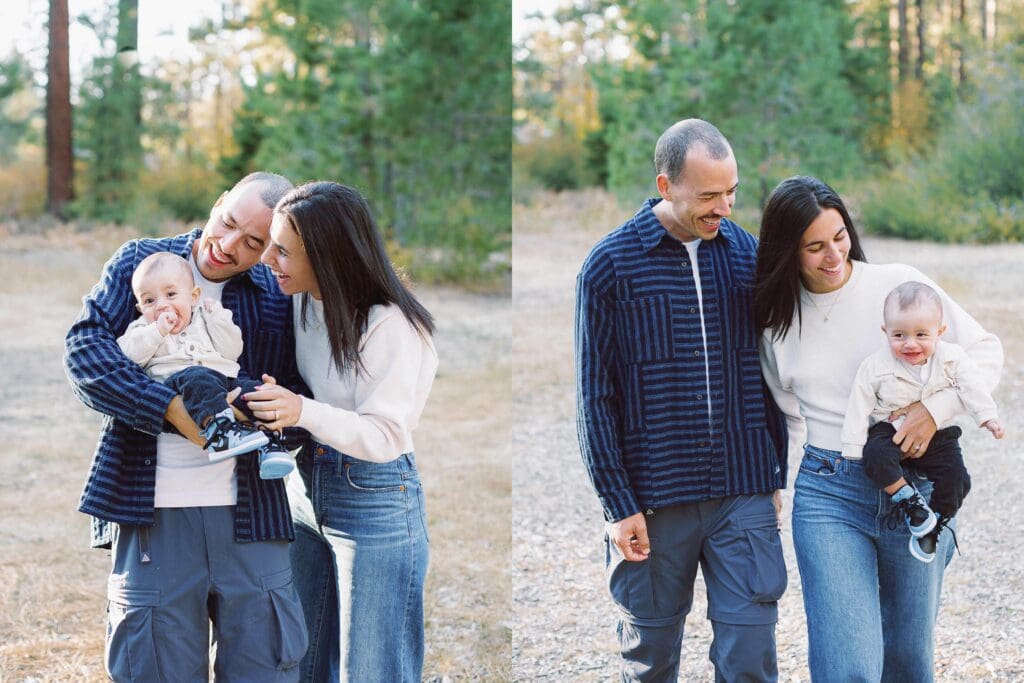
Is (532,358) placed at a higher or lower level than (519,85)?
lower

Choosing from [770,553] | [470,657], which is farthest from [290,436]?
[470,657]

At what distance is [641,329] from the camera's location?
2.51 meters

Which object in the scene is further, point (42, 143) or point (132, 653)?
point (42, 143)

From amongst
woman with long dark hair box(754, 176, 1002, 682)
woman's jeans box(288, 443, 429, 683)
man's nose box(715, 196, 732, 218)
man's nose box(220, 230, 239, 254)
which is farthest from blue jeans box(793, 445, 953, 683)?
man's nose box(220, 230, 239, 254)

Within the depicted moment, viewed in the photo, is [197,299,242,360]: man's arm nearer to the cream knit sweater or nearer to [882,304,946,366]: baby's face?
the cream knit sweater

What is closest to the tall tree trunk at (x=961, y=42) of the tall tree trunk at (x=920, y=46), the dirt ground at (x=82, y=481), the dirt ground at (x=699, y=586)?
the tall tree trunk at (x=920, y=46)

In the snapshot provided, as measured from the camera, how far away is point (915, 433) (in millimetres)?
2367

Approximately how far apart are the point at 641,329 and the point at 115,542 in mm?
1135

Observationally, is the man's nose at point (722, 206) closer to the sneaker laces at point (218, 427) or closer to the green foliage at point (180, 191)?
the sneaker laces at point (218, 427)

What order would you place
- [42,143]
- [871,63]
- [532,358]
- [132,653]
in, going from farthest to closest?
[42,143] → [871,63] → [532,358] → [132,653]

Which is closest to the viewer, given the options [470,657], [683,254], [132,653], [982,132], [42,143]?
[132,653]

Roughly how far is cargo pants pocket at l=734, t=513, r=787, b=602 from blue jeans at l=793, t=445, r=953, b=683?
5cm

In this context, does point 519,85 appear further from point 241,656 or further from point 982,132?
point 241,656

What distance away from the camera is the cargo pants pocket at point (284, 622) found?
2260 mm
